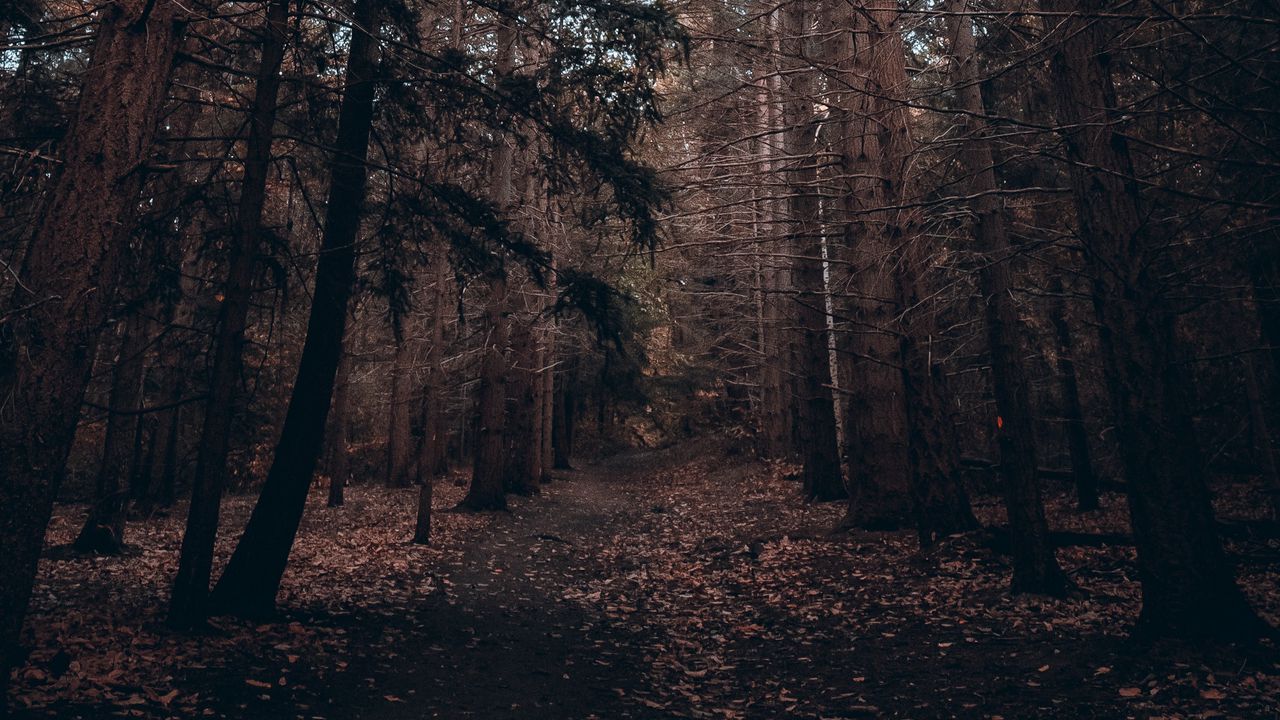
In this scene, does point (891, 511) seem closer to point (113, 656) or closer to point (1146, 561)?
point (1146, 561)

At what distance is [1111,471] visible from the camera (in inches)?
752

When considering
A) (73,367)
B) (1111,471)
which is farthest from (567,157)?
(1111,471)

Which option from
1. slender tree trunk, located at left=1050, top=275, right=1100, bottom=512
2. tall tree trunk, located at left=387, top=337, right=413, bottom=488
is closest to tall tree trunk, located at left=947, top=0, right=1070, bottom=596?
slender tree trunk, located at left=1050, top=275, right=1100, bottom=512

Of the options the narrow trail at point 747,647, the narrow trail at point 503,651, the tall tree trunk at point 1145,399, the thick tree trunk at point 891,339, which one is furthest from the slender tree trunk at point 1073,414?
the narrow trail at point 503,651

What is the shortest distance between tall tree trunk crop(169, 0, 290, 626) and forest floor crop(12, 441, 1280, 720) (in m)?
0.53

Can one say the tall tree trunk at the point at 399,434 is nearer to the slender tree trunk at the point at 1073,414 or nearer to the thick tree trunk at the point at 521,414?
the thick tree trunk at the point at 521,414

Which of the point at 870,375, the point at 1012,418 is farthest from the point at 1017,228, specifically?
the point at 1012,418

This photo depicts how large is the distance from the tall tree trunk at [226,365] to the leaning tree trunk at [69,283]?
162cm

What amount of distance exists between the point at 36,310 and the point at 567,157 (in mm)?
5532

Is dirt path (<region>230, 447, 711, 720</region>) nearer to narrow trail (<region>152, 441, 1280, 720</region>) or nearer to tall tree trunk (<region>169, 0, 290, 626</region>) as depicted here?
narrow trail (<region>152, 441, 1280, 720</region>)

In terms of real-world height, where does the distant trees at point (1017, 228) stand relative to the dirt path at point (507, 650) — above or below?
above

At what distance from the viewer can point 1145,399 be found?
20.1ft

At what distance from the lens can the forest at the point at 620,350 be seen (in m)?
5.27

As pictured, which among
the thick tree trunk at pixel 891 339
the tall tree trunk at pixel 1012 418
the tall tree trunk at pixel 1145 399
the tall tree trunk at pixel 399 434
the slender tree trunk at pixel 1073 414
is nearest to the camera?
the tall tree trunk at pixel 1145 399
